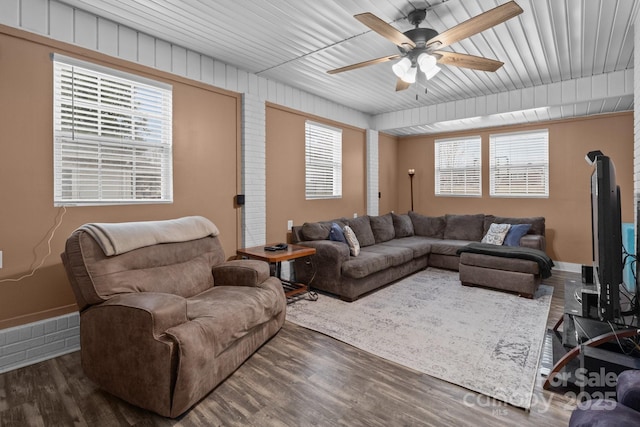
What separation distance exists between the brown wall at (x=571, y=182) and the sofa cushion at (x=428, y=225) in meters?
0.71

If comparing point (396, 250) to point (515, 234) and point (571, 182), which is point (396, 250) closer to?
point (515, 234)

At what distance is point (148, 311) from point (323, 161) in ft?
12.5

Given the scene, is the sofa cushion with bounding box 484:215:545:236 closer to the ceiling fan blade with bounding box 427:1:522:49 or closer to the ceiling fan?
the ceiling fan

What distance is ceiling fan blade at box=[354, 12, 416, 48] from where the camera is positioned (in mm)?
2129

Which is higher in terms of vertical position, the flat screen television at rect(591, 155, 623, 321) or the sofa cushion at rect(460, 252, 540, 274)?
the flat screen television at rect(591, 155, 623, 321)

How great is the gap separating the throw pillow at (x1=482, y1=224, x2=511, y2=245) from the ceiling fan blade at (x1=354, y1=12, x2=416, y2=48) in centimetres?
347

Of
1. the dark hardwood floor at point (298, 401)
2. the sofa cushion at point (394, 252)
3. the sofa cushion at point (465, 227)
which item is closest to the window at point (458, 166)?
the sofa cushion at point (465, 227)

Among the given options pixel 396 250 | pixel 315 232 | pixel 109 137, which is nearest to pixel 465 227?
pixel 396 250

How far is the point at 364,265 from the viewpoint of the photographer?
3846 millimetres

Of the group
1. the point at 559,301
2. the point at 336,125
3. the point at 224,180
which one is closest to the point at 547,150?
the point at 559,301

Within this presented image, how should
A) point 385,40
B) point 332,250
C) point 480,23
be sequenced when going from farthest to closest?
point 332,250
point 385,40
point 480,23

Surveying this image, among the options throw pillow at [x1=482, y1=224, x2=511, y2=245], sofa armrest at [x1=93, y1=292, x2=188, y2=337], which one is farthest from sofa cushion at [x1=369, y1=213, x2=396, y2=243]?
sofa armrest at [x1=93, y1=292, x2=188, y2=337]

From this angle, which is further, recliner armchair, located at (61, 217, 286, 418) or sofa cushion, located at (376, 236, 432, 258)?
sofa cushion, located at (376, 236, 432, 258)

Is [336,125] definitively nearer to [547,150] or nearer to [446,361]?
[547,150]
